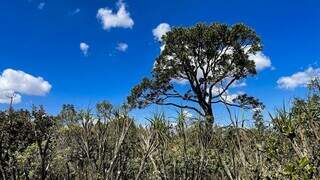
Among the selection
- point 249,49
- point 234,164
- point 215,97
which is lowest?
point 234,164

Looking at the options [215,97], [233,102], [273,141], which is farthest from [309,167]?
[233,102]

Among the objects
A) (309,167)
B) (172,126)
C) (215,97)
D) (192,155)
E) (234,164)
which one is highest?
(215,97)

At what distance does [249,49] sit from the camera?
174 ft

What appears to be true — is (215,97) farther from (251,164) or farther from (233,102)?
(251,164)

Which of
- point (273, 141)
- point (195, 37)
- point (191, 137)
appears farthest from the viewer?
point (195, 37)

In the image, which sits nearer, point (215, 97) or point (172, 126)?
point (172, 126)

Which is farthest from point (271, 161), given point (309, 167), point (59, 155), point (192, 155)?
point (59, 155)

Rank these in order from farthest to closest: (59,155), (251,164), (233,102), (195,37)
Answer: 1. (233,102)
2. (195,37)
3. (59,155)
4. (251,164)

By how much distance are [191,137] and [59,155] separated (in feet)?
29.1

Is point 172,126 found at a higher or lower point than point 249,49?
lower

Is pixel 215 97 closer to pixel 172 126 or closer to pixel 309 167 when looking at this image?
pixel 172 126

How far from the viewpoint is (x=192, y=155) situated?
25.8 meters

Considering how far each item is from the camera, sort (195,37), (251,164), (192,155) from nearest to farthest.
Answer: (251,164) → (192,155) → (195,37)

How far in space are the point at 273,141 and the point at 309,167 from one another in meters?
3.48
